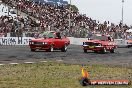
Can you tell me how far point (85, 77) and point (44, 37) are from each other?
21870 millimetres

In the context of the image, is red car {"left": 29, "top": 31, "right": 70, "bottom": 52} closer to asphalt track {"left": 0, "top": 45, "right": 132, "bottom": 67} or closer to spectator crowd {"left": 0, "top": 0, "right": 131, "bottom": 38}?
asphalt track {"left": 0, "top": 45, "right": 132, "bottom": 67}

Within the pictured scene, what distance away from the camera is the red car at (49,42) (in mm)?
29516

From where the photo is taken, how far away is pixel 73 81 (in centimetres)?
1221

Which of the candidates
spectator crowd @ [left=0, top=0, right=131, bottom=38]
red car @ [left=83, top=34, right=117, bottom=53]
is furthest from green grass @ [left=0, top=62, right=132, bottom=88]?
spectator crowd @ [left=0, top=0, right=131, bottom=38]

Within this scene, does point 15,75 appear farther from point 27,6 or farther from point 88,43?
point 27,6

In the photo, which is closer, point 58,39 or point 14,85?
point 14,85

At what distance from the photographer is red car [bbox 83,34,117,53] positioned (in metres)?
31.0

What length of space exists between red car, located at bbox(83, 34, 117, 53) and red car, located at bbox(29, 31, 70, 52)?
1728 millimetres

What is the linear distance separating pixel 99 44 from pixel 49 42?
12.8 ft

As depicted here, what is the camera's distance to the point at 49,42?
30.0m

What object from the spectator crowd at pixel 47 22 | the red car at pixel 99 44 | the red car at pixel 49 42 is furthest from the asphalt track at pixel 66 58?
the spectator crowd at pixel 47 22

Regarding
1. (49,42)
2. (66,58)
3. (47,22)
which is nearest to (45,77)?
(66,58)

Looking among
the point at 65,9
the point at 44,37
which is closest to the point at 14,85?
the point at 44,37

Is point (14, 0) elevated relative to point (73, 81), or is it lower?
elevated
